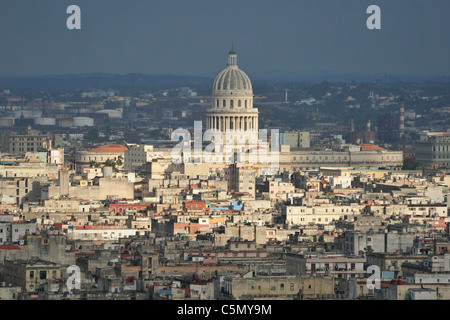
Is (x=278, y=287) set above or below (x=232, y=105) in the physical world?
below

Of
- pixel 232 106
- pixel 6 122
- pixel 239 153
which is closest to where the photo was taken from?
pixel 239 153

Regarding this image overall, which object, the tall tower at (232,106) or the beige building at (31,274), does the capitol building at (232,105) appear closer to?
the tall tower at (232,106)

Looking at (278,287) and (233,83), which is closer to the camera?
(278,287)

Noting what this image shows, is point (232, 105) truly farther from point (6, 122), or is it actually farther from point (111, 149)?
point (6, 122)

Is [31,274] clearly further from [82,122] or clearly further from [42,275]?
[82,122]

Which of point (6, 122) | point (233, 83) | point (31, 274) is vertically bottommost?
point (31, 274)

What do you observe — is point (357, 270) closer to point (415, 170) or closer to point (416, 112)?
point (415, 170)

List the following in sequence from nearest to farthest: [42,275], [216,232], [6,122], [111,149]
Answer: [42,275] < [216,232] < [111,149] < [6,122]

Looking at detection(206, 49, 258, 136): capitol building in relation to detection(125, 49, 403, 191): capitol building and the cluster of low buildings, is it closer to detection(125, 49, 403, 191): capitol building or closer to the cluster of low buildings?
detection(125, 49, 403, 191): capitol building

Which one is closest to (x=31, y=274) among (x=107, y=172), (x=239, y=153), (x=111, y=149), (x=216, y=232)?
(x=216, y=232)
